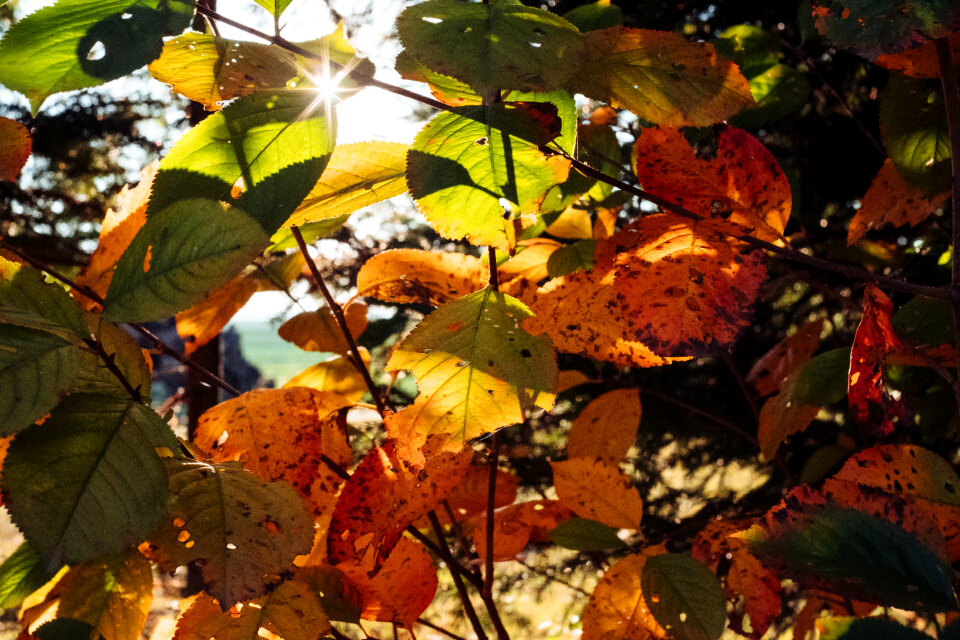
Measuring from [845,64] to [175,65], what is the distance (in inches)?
64.3

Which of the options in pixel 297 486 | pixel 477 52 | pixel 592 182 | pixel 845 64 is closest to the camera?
pixel 477 52

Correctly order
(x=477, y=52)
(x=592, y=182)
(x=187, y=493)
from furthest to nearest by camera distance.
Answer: (x=592, y=182)
(x=187, y=493)
(x=477, y=52)

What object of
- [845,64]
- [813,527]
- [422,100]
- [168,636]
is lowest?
[168,636]

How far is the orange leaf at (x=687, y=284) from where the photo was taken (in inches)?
16.1

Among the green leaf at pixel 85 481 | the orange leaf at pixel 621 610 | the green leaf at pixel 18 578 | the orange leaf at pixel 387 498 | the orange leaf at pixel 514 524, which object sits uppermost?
the green leaf at pixel 85 481

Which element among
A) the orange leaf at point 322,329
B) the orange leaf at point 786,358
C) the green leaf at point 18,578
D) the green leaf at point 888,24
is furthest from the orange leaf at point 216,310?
the orange leaf at point 786,358

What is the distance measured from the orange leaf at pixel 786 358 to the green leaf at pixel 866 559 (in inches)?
28.7

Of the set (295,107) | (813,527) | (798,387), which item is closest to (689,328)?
(813,527)

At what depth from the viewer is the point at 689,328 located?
0.41m

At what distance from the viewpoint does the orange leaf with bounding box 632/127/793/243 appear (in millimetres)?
485

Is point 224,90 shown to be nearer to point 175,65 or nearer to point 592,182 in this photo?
point 175,65

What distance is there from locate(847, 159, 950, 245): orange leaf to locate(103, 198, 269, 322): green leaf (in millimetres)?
683

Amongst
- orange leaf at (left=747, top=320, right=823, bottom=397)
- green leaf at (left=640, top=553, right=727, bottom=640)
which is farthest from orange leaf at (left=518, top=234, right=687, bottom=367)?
orange leaf at (left=747, top=320, right=823, bottom=397)

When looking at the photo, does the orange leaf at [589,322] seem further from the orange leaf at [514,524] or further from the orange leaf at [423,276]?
the orange leaf at [514,524]
